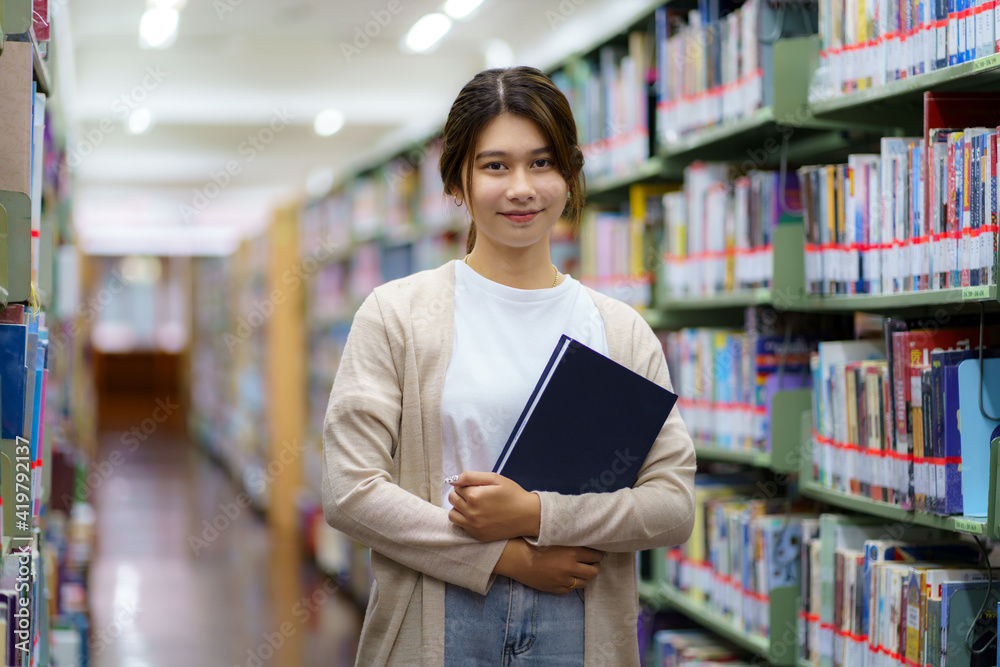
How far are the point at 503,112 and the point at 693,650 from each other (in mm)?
2012

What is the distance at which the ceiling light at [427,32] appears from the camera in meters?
6.05

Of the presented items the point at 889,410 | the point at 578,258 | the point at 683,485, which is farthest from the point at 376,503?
the point at 578,258

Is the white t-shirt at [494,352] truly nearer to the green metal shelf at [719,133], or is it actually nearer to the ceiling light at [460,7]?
the green metal shelf at [719,133]

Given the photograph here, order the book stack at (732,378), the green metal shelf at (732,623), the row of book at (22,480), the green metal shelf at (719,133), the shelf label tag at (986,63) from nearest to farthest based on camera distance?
the row of book at (22,480), the shelf label tag at (986,63), the green metal shelf at (732,623), the green metal shelf at (719,133), the book stack at (732,378)

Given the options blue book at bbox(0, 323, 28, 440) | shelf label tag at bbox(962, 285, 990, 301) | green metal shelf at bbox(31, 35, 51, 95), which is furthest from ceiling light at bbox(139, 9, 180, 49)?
shelf label tag at bbox(962, 285, 990, 301)

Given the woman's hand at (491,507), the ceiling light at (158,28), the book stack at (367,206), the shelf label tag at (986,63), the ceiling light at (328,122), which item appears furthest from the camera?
the ceiling light at (328,122)

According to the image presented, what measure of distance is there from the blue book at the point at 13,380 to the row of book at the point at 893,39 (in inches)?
68.5

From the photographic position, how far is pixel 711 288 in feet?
9.59

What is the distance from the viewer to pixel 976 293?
1807 millimetres

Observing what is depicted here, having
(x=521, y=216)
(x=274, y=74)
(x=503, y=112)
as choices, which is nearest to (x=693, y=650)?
(x=521, y=216)

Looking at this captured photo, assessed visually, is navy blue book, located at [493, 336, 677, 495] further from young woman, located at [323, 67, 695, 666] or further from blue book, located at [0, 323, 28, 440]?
blue book, located at [0, 323, 28, 440]

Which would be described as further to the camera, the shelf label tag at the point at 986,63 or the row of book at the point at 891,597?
the row of book at the point at 891,597

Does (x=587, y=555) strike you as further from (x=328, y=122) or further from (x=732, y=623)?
(x=328, y=122)

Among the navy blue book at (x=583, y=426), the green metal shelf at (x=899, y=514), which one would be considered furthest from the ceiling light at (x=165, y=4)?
the navy blue book at (x=583, y=426)
